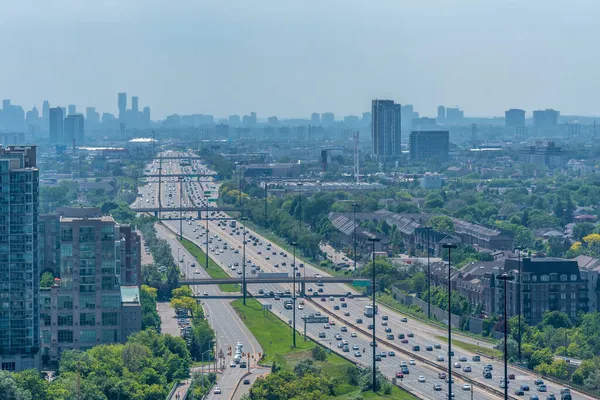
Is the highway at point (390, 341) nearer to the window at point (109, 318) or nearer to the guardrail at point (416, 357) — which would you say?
the guardrail at point (416, 357)

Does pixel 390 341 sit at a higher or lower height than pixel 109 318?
lower

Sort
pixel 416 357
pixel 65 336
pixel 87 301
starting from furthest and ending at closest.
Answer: pixel 416 357 < pixel 87 301 < pixel 65 336

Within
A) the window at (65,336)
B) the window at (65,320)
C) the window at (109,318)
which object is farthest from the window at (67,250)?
the window at (65,336)

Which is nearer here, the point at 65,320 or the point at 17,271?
the point at 17,271

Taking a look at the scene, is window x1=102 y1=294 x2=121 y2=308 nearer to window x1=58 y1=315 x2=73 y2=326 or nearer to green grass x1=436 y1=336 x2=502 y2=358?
window x1=58 y1=315 x2=73 y2=326

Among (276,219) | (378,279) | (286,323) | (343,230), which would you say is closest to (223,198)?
(276,219)

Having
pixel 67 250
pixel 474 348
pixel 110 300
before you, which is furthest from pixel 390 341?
pixel 67 250

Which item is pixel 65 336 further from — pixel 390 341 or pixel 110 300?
pixel 390 341

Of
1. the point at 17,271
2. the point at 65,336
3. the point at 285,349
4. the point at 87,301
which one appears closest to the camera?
the point at 17,271
